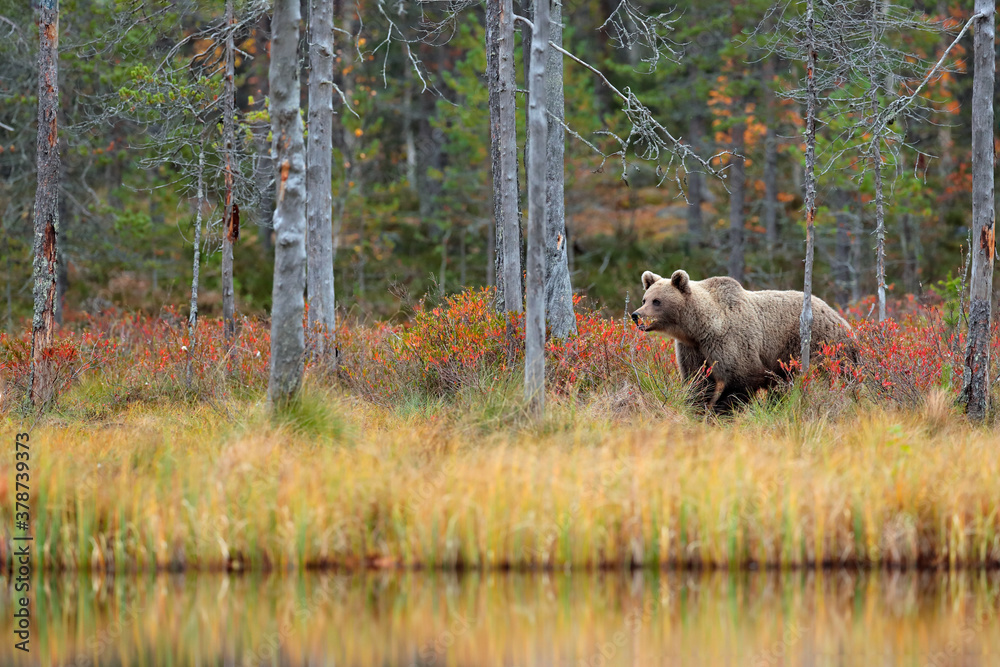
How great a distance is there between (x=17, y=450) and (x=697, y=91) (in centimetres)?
2158

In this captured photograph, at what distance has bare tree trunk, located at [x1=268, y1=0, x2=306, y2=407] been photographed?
7949 mm

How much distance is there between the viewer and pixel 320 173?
12.8 metres

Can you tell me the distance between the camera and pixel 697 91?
25672 millimetres

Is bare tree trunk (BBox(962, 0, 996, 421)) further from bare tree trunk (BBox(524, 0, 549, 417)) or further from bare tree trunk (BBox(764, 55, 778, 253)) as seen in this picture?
bare tree trunk (BBox(764, 55, 778, 253))

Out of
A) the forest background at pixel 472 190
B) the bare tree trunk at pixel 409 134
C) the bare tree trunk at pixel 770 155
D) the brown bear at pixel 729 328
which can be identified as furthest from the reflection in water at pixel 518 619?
the bare tree trunk at pixel 409 134

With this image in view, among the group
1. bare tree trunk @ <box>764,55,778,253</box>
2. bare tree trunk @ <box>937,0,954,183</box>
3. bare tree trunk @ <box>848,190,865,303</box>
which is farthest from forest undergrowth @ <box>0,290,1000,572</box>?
bare tree trunk @ <box>937,0,954,183</box>

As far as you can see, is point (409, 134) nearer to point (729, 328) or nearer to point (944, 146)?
point (944, 146)

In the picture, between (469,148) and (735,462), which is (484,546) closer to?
(735,462)

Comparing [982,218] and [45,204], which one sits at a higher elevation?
[45,204]

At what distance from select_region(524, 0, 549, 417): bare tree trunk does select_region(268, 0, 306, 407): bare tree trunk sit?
6.68ft

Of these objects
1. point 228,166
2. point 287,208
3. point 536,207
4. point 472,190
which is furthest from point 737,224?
point 287,208

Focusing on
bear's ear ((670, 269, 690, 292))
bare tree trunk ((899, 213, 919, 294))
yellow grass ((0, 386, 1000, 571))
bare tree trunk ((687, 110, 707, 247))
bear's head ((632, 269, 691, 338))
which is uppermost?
bare tree trunk ((687, 110, 707, 247))

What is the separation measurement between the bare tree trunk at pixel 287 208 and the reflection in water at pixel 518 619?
254 centimetres

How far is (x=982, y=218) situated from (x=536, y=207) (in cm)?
411
